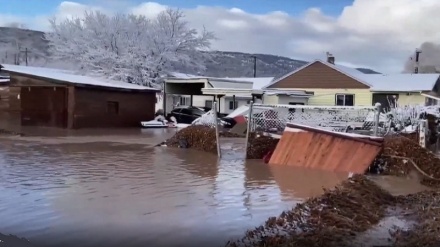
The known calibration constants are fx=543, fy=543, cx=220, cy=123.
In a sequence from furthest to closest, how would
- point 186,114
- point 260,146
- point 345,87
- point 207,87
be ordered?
1. point 345,87
2. point 186,114
3. point 207,87
4. point 260,146

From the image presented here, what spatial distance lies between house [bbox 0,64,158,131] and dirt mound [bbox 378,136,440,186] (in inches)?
710

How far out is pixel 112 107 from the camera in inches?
1166

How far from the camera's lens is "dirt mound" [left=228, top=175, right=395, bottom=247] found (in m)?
5.63

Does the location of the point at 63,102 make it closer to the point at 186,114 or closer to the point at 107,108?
the point at 107,108

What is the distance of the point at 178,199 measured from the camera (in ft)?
26.9

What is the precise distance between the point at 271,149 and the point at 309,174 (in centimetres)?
320

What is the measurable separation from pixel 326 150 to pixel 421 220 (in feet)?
17.4

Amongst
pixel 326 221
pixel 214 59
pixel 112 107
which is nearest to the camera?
pixel 326 221

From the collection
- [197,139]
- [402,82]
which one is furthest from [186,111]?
[197,139]

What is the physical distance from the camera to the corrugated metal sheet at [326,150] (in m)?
11.5

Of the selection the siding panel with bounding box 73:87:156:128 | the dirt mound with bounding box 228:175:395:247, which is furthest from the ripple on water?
the siding panel with bounding box 73:87:156:128

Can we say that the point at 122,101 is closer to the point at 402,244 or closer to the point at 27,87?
the point at 27,87

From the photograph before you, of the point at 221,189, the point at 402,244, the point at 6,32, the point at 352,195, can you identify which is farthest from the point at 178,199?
the point at 6,32

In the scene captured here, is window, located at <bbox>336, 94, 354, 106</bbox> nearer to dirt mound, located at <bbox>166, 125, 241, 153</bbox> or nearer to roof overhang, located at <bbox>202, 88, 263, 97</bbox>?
roof overhang, located at <bbox>202, 88, 263, 97</bbox>
